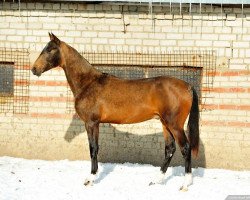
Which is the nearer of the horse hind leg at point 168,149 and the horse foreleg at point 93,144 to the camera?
the horse foreleg at point 93,144

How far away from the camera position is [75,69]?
678 centimetres

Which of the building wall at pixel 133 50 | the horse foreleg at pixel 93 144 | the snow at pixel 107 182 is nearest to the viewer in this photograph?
the snow at pixel 107 182

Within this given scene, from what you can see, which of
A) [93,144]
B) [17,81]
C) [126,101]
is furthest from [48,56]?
[17,81]

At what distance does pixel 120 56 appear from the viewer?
8367 millimetres

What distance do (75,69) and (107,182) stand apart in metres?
2.15

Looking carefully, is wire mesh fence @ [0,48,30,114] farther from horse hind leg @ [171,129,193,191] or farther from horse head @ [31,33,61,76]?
horse hind leg @ [171,129,193,191]

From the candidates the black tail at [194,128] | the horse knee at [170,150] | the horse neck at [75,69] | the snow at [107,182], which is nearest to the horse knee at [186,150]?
the black tail at [194,128]

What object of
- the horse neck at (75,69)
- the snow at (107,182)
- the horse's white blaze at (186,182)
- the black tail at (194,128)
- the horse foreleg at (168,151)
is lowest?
the snow at (107,182)

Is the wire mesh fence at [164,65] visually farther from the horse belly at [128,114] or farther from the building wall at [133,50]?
the horse belly at [128,114]

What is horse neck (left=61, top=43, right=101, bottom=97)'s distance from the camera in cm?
674

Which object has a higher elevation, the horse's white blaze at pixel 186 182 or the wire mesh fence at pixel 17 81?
Result: the wire mesh fence at pixel 17 81

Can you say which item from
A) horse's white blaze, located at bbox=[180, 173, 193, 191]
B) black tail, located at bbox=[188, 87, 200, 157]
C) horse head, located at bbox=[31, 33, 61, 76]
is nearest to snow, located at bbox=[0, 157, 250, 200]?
horse's white blaze, located at bbox=[180, 173, 193, 191]

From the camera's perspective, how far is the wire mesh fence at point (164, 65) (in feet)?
26.8

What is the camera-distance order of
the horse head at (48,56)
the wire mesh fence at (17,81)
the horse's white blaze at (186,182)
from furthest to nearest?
the wire mesh fence at (17,81)
the horse head at (48,56)
the horse's white blaze at (186,182)
